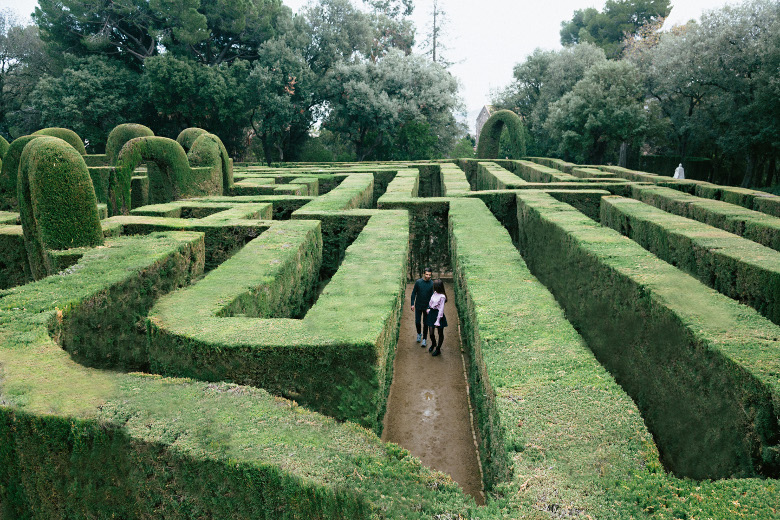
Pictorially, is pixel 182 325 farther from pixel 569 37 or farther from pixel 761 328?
pixel 569 37

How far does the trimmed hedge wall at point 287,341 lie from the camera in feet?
16.2

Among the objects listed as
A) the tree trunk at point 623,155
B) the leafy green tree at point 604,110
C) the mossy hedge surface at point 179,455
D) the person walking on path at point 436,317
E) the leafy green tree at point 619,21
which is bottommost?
the person walking on path at point 436,317

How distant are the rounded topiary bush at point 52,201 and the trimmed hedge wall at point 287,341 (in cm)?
258

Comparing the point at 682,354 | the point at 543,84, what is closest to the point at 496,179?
the point at 682,354

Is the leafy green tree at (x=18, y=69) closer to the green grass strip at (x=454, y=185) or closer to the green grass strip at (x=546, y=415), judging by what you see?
the green grass strip at (x=454, y=185)

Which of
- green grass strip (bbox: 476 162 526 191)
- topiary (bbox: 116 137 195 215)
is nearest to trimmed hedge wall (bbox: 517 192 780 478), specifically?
green grass strip (bbox: 476 162 526 191)

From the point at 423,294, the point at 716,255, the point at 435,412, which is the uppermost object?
the point at 716,255

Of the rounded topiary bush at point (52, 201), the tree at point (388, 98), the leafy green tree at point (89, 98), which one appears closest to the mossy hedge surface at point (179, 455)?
the rounded topiary bush at point (52, 201)

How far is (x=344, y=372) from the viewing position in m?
4.96

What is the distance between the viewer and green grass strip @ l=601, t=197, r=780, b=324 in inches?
269

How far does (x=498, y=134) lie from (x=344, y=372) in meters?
33.7

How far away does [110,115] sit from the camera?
3584 cm

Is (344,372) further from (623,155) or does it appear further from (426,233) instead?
(623,155)

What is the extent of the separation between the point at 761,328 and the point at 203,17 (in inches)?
1516
